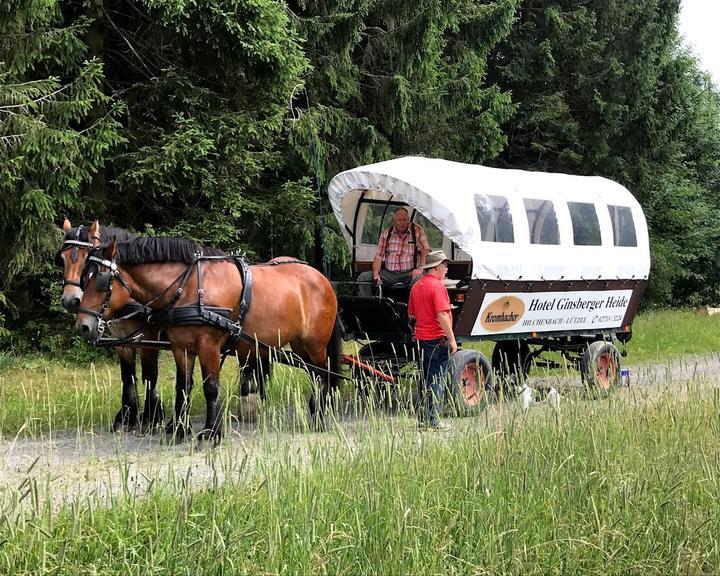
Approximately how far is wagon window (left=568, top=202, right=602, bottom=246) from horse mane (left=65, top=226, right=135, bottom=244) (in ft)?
16.8

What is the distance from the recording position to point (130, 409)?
23.6 ft

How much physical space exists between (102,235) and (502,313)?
4.11 metres

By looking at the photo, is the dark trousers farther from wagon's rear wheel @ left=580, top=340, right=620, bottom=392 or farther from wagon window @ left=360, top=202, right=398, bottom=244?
wagon's rear wheel @ left=580, top=340, right=620, bottom=392

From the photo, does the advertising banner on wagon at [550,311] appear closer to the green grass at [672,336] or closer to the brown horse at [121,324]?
the green grass at [672,336]

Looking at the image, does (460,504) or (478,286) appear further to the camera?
(478,286)

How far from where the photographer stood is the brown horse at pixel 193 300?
21.0 feet

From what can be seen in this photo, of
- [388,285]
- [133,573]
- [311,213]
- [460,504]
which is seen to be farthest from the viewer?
[311,213]

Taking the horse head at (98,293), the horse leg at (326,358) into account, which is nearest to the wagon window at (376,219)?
the horse leg at (326,358)

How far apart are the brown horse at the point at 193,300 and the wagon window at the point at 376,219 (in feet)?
8.26

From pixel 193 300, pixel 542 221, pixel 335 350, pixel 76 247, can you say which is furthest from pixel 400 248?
pixel 76 247

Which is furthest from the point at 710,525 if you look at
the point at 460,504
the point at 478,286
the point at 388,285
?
the point at 388,285

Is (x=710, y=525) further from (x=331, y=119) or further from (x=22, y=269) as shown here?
(x=331, y=119)

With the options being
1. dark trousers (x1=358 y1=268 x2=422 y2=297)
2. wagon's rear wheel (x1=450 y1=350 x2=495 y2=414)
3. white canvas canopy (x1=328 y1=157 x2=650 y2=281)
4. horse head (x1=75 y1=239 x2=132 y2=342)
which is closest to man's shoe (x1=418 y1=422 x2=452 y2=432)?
horse head (x1=75 y1=239 x2=132 y2=342)

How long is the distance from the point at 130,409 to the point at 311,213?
680 centimetres
